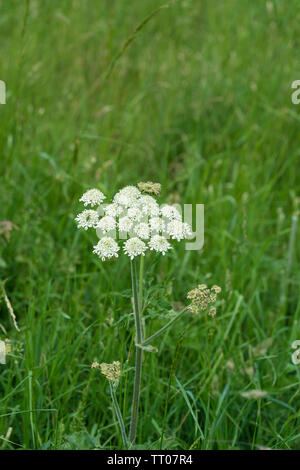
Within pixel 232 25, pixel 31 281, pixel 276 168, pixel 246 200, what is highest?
pixel 232 25

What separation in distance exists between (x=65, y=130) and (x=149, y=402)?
1974 millimetres

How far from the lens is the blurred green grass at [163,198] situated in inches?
76.4

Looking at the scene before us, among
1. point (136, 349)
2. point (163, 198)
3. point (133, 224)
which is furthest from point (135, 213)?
point (163, 198)

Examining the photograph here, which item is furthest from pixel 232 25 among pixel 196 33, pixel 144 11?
pixel 144 11

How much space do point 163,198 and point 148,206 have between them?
1.41 metres

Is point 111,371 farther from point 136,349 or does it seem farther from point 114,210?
point 114,210

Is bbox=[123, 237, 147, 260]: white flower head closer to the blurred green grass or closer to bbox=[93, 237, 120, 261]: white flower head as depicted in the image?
bbox=[93, 237, 120, 261]: white flower head

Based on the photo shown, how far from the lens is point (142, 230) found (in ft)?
4.72

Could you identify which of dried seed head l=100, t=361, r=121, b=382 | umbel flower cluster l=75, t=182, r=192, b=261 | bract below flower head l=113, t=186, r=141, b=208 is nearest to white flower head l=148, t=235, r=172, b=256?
umbel flower cluster l=75, t=182, r=192, b=261

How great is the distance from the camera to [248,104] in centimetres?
367

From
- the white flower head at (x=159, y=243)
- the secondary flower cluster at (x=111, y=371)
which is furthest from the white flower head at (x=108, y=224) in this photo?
the secondary flower cluster at (x=111, y=371)

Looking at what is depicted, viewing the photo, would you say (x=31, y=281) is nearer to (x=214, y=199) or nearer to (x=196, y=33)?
(x=214, y=199)

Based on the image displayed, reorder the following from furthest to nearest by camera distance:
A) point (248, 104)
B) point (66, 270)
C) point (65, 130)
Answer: point (248, 104) → point (65, 130) → point (66, 270)

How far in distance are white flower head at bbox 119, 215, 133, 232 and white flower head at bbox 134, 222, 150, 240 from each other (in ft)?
0.06
